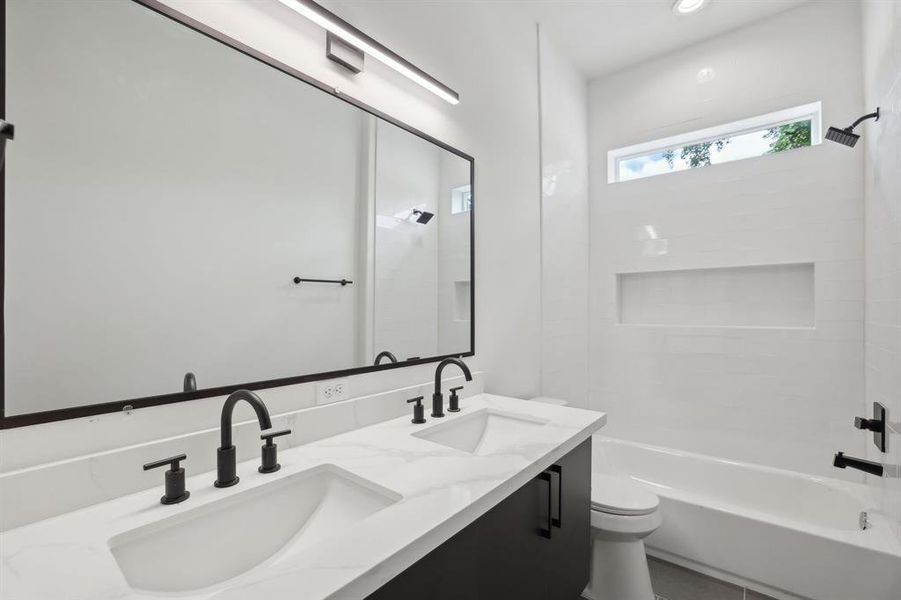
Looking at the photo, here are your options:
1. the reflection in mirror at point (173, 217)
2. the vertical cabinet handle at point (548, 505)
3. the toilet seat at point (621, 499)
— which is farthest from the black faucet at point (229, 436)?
the toilet seat at point (621, 499)

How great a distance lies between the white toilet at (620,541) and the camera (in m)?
1.62

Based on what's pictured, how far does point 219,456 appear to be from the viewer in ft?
2.89

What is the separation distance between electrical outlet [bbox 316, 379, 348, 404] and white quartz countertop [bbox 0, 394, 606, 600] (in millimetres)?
130

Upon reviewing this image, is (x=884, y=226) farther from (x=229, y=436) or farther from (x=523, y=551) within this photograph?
(x=229, y=436)

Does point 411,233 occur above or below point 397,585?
above

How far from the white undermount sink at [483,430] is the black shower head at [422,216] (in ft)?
2.66

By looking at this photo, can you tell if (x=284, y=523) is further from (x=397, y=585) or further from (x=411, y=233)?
(x=411, y=233)

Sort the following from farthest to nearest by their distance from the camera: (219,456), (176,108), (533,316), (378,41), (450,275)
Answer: (533,316) → (450,275) → (378,41) → (176,108) → (219,456)

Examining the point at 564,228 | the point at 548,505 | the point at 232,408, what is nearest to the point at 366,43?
the point at 232,408

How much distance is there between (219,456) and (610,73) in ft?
11.3

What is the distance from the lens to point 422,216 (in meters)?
1.70

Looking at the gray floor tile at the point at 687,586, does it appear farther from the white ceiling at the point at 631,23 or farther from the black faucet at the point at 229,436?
the white ceiling at the point at 631,23

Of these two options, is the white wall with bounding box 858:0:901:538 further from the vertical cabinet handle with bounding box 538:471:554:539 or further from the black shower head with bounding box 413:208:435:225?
the black shower head with bounding box 413:208:435:225

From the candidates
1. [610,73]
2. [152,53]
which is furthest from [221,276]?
[610,73]
